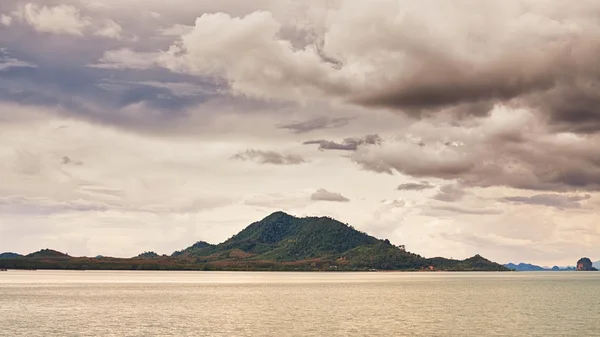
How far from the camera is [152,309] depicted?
176 metres

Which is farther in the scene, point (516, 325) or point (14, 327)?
point (516, 325)

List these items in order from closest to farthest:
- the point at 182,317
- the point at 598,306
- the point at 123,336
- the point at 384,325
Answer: the point at 123,336
the point at 384,325
the point at 182,317
the point at 598,306

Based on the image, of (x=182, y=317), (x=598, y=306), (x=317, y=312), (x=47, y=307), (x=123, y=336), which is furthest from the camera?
(x=598, y=306)

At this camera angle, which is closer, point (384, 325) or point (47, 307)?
point (384, 325)

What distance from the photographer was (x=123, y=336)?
11294 cm

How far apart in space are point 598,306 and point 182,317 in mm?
130083

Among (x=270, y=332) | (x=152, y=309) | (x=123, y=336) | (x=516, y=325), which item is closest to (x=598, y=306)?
(x=516, y=325)

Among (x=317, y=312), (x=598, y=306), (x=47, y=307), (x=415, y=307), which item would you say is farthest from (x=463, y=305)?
(x=47, y=307)

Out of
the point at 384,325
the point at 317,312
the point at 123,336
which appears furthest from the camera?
the point at 317,312

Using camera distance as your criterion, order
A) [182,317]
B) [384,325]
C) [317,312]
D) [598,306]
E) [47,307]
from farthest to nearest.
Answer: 1. [598,306]
2. [47,307]
3. [317,312]
4. [182,317]
5. [384,325]

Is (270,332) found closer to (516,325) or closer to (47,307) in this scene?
(516,325)

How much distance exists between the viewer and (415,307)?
18812cm

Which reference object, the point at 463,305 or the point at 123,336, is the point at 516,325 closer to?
the point at 463,305

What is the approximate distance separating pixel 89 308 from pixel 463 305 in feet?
376
